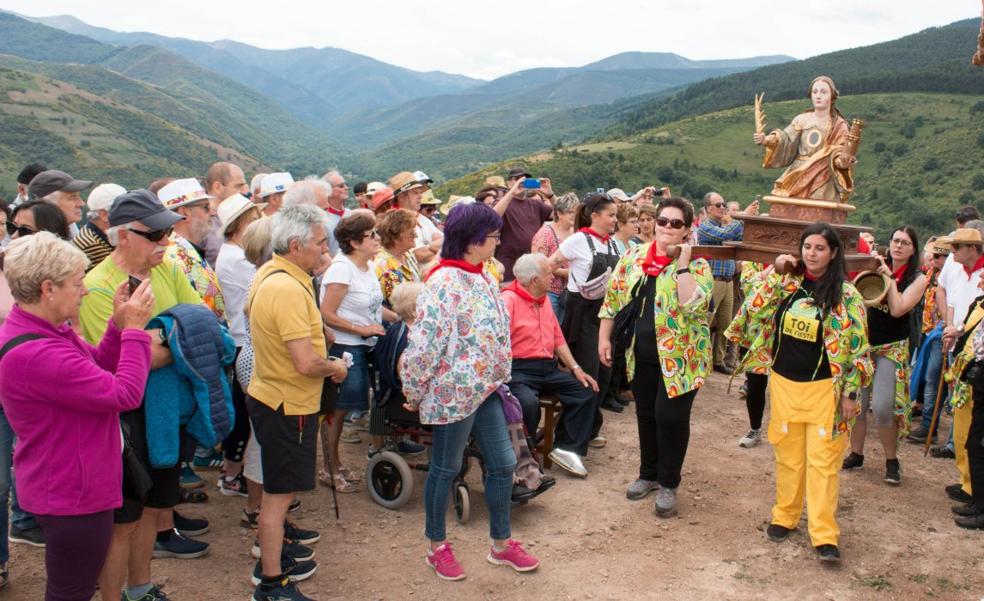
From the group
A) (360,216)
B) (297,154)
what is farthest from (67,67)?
(360,216)

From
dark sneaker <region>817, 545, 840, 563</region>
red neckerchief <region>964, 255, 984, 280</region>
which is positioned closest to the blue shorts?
dark sneaker <region>817, 545, 840, 563</region>

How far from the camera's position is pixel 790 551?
15.1 feet

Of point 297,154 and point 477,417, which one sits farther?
point 297,154

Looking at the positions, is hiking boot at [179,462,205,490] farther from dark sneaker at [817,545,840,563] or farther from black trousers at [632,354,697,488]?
dark sneaker at [817,545,840,563]

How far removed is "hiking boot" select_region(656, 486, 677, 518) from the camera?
16.5 feet

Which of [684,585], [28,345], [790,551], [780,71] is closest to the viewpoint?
[28,345]

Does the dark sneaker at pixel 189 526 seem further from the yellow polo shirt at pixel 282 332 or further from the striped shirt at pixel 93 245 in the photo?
the striped shirt at pixel 93 245

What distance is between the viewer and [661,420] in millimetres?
4957

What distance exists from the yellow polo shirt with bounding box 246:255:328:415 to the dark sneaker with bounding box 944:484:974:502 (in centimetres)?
470

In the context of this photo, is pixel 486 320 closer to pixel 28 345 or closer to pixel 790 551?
pixel 28 345

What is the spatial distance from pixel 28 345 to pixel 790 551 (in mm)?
4215

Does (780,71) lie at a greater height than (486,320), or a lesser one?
greater

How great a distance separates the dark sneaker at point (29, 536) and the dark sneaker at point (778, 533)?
14.2 ft

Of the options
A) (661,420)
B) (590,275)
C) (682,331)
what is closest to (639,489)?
(661,420)
